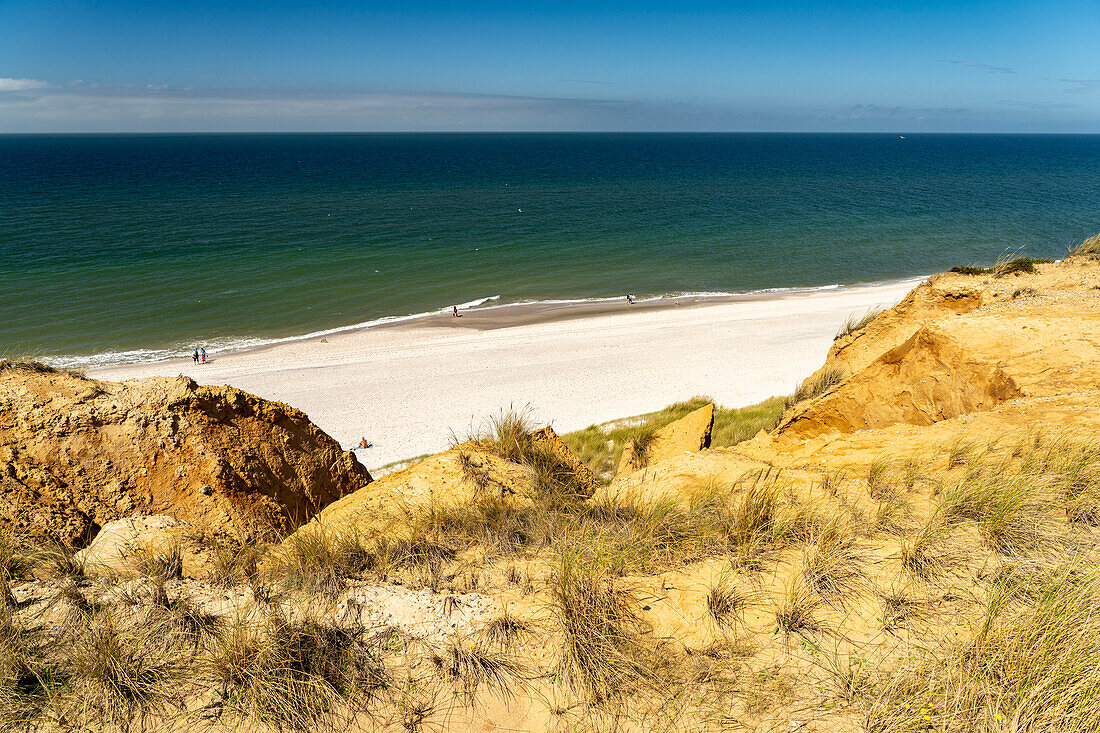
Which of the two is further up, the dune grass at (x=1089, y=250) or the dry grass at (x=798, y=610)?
the dune grass at (x=1089, y=250)

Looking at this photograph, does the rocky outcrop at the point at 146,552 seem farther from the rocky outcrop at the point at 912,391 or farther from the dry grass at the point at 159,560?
the rocky outcrop at the point at 912,391

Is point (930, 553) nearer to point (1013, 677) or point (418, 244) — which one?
point (1013, 677)

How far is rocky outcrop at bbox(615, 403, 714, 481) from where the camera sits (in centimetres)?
908

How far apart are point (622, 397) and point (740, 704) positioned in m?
16.8

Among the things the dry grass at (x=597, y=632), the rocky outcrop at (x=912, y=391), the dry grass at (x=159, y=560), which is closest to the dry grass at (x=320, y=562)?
the dry grass at (x=159, y=560)

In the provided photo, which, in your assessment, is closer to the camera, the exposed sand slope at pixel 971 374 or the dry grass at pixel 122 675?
the dry grass at pixel 122 675

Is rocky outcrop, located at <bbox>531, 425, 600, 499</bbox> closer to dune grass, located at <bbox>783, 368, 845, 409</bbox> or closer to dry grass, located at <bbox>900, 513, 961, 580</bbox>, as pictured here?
dry grass, located at <bbox>900, 513, 961, 580</bbox>

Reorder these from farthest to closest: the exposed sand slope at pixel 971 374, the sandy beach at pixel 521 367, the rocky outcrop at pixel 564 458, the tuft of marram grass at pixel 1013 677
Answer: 1. the sandy beach at pixel 521 367
2. the rocky outcrop at pixel 564 458
3. the exposed sand slope at pixel 971 374
4. the tuft of marram grass at pixel 1013 677

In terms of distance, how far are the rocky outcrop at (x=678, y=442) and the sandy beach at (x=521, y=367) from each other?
7.38m

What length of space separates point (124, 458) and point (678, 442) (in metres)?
7.36

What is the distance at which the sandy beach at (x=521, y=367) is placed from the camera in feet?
60.9

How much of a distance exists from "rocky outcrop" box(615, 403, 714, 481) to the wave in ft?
54.5

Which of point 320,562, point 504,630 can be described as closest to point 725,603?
point 504,630

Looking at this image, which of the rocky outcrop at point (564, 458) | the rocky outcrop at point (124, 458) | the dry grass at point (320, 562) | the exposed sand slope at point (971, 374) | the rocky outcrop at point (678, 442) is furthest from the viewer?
the rocky outcrop at point (678, 442)
